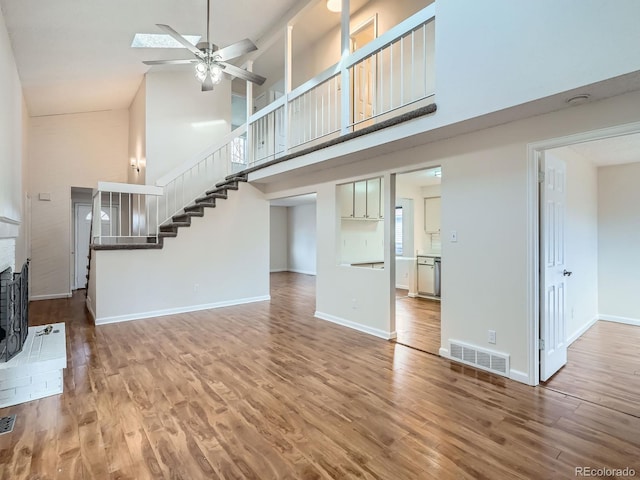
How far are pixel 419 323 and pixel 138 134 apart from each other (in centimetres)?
650

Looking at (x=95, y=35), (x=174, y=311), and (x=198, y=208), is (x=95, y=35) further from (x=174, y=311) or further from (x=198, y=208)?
(x=174, y=311)

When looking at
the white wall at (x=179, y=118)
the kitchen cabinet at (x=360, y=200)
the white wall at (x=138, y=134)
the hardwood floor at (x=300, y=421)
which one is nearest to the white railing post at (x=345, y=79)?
the kitchen cabinet at (x=360, y=200)

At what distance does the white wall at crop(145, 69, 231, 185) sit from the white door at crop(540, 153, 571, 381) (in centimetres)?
612

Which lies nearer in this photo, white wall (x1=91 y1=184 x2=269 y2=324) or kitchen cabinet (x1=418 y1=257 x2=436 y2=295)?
white wall (x1=91 y1=184 x2=269 y2=324)

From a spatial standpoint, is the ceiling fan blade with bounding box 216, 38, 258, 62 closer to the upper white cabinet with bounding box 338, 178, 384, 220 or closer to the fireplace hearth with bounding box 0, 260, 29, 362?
the upper white cabinet with bounding box 338, 178, 384, 220

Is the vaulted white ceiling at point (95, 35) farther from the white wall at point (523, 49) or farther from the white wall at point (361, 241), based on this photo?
the white wall at point (361, 241)

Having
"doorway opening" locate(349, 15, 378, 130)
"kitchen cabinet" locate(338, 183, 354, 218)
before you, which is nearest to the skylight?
"doorway opening" locate(349, 15, 378, 130)

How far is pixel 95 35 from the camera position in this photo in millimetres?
4191

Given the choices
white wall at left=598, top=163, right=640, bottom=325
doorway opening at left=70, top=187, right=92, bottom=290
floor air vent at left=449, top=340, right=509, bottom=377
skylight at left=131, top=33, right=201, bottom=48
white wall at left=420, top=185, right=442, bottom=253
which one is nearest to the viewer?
floor air vent at left=449, top=340, right=509, bottom=377

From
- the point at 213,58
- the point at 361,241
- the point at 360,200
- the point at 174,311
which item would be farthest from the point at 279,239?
the point at 213,58

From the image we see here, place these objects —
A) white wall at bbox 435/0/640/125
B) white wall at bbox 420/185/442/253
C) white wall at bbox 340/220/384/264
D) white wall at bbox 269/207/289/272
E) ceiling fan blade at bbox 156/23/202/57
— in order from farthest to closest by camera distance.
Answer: white wall at bbox 269/207/289/272 → white wall at bbox 420/185/442/253 → white wall at bbox 340/220/384/264 → ceiling fan blade at bbox 156/23/202/57 → white wall at bbox 435/0/640/125

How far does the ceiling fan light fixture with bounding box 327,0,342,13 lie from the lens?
17.0ft

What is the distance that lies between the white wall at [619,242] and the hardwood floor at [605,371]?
493 millimetres

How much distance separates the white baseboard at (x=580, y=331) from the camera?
384 cm
